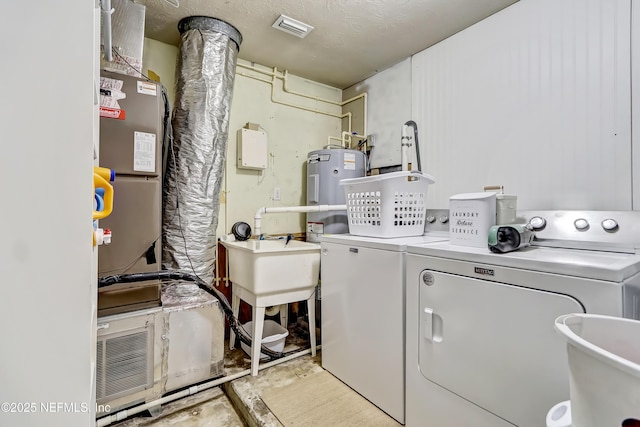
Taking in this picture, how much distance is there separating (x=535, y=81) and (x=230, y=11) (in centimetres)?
194

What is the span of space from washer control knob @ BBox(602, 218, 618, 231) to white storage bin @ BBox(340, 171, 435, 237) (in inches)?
32.8

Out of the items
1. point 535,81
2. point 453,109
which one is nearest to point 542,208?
point 535,81

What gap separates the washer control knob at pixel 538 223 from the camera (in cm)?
151

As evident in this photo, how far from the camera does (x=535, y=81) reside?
164cm

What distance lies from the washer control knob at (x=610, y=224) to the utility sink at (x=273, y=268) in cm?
152

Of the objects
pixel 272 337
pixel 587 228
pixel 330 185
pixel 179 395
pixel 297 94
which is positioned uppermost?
pixel 297 94

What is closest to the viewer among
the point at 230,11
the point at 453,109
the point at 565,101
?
the point at 565,101

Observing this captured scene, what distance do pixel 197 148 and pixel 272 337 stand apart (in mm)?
1410

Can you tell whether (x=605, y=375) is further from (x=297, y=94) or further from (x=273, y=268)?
(x=297, y=94)

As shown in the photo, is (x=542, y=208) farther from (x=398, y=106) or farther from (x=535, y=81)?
(x=398, y=106)

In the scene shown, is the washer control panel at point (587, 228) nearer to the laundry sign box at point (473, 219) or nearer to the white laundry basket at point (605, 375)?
the laundry sign box at point (473, 219)

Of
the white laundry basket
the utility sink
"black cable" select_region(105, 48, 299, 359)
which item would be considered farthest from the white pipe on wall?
the white laundry basket

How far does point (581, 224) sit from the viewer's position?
1.39m

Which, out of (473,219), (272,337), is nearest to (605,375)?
(473,219)
